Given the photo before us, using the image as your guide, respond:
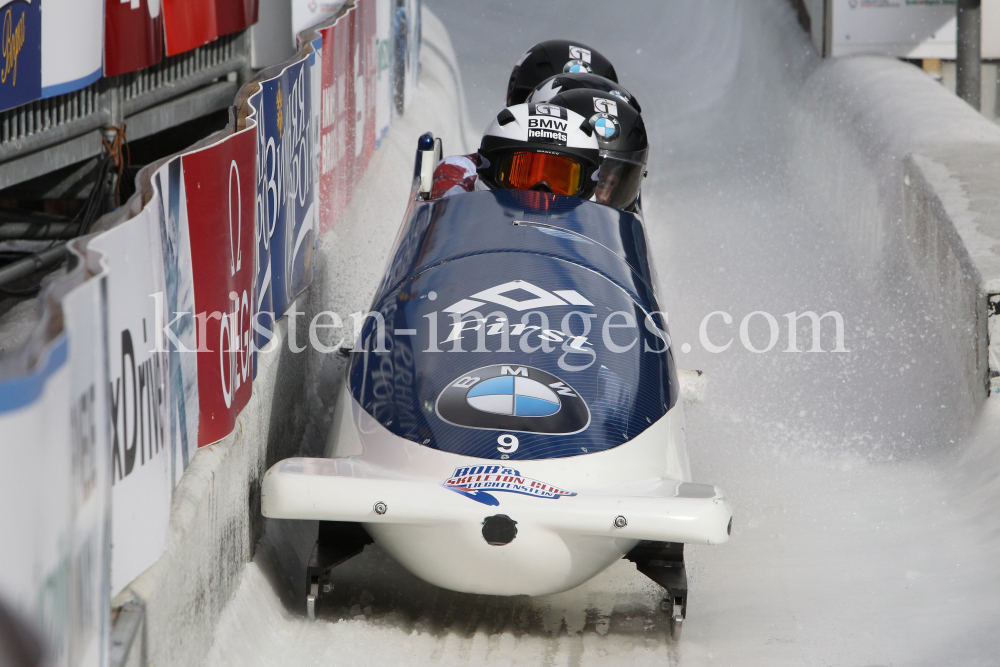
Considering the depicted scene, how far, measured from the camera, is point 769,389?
4605 millimetres

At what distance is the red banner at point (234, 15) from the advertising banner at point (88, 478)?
542 centimetres

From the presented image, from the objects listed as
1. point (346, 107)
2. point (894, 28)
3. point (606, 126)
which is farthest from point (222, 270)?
point (894, 28)

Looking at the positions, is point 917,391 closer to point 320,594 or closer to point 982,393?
point 982,393

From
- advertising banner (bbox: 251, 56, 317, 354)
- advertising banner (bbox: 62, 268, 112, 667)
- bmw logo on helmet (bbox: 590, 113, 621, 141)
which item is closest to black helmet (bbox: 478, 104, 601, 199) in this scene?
bmw logo on helmet (bbox: 590, 113, 621, 141)

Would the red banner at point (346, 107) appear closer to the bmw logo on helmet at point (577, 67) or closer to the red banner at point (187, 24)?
the red banner at point (187, 24)

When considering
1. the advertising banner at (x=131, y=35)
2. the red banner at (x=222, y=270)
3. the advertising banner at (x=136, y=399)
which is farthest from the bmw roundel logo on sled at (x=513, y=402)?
the advertising banner at (x=131, y=35)

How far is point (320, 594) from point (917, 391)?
279 cm

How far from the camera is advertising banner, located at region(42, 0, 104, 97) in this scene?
13.8 ft

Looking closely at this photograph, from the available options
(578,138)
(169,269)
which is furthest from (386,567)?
(578,138)

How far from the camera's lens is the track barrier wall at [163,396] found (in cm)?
135

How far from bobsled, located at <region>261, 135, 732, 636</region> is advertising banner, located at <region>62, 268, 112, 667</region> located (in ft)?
2.36

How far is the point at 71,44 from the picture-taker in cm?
446

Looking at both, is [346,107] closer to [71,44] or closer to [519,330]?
[71,44]

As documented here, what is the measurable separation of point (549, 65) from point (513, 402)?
414cm
